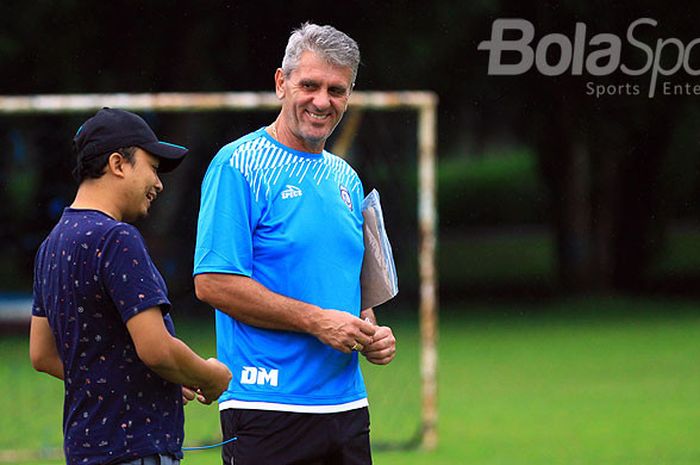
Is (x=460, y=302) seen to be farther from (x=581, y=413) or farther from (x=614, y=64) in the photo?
(x=581, y=413)

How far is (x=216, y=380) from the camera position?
4.02 meters

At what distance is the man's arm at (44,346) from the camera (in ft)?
13.7

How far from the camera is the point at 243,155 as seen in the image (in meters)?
4.50

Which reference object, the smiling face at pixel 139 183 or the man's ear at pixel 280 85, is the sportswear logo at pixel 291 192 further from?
the smiling face at pixel 139 183

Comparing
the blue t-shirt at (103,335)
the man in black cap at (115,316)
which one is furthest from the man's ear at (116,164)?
the blue t-shirt at (103,335)

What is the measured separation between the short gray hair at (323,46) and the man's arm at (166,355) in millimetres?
1154

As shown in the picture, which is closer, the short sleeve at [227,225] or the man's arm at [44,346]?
the man's arm at [44,346]

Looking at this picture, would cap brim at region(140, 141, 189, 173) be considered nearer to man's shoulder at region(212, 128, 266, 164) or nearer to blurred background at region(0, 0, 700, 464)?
man's shoulder at region(212, 128, 266, 164)

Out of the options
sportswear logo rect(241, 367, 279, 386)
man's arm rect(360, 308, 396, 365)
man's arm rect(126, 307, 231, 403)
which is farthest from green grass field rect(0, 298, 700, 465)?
man's arm rect(126, 307, 231, 403)

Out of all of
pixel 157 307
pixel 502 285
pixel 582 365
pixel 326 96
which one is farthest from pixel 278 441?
pixel 502 285

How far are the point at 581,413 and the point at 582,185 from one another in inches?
709

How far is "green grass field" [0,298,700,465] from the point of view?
10.1m

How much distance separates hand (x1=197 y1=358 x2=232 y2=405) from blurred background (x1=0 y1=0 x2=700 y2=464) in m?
5.91

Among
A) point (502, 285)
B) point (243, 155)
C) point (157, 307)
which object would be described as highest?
point (243, 155)
